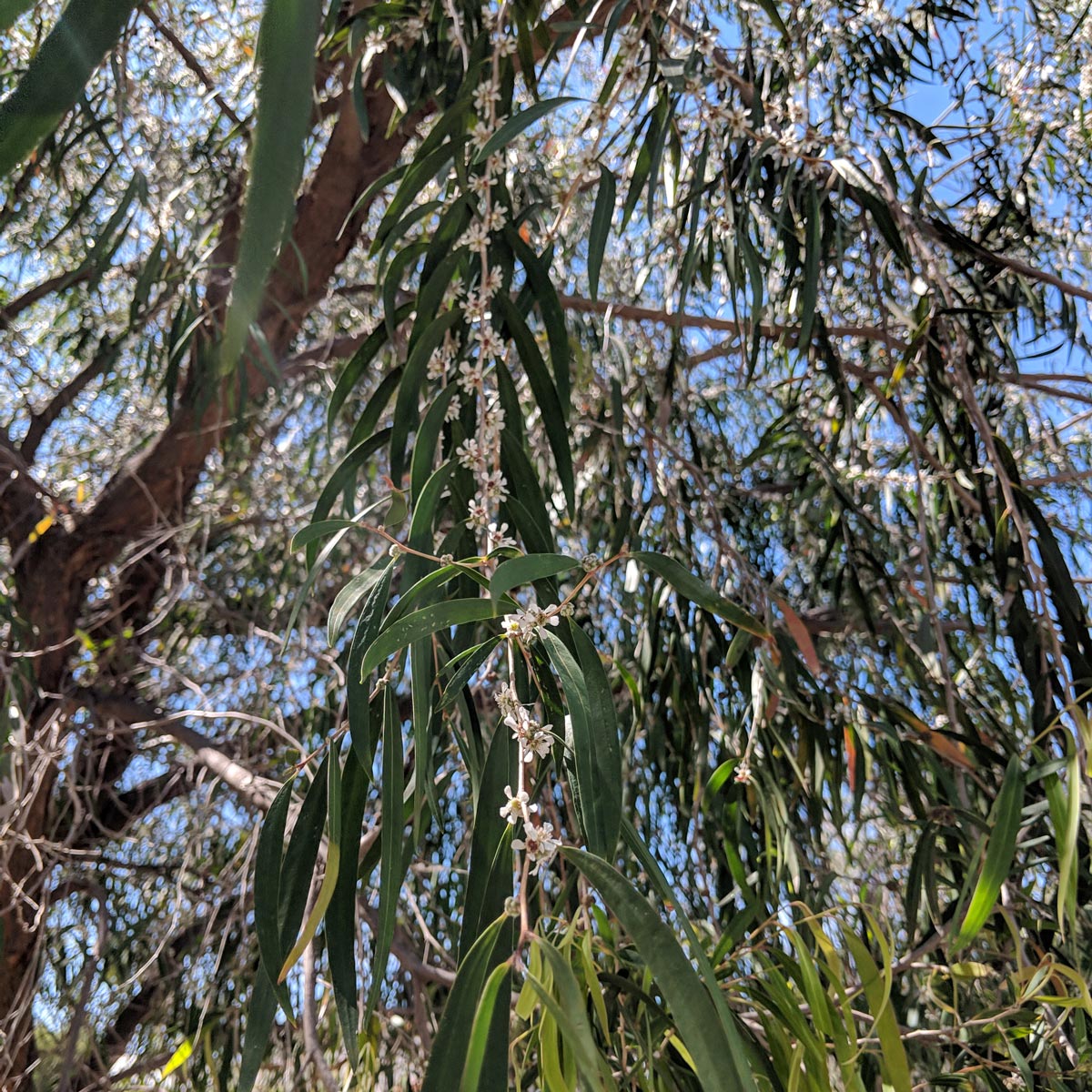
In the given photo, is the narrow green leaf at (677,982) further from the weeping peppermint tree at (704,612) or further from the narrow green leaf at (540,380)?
the narrow green leaf at (540,380)

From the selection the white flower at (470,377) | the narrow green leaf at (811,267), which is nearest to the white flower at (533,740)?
the white flower at (470,377)

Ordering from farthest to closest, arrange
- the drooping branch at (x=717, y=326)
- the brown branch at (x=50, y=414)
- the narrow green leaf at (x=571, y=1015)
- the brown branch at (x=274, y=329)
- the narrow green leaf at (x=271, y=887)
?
1. the brown branch at (x=50, y=414)
2. the brown branch at (x=274, y=329)
3. the drooping branch at (x=717, y=326)
4. the narrow green leaf at (x=271, y=887)
5. the narrow green leaf at (x=571, y=1015)

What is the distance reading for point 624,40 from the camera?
1.03 metres

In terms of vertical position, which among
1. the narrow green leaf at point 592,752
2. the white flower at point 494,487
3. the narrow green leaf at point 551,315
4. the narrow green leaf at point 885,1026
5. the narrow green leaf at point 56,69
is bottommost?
the narrow green leaf at point 885,1026

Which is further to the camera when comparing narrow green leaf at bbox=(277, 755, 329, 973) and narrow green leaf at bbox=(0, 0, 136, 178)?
narrow green leaf at bbox=(277, 755, 329, 973)

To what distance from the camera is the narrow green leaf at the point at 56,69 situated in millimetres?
165

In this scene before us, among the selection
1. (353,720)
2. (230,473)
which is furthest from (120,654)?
(353,720)

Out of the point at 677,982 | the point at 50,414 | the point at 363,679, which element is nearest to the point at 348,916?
the point at 363,679

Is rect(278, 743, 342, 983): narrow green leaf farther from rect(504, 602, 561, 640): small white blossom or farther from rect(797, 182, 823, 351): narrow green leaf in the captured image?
rect(797, 182, 823, 351): narrow green leaf

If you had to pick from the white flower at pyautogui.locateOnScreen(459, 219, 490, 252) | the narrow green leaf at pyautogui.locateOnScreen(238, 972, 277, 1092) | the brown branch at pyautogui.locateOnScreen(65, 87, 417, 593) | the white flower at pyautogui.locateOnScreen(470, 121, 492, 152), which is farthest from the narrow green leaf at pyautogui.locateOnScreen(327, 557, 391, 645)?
the brown branch at pyautogui.locateOnScreen(65, 87, 417, 593)

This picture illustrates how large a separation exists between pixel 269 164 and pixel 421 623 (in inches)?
16.2

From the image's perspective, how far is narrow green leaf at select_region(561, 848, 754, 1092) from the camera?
0.40 m

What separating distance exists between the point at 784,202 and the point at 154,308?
45.3 inches

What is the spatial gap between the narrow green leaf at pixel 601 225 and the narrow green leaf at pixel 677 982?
587 millimetres
